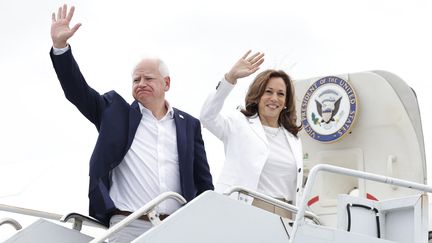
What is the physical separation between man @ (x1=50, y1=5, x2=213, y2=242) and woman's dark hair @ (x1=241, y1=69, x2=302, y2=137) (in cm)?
73

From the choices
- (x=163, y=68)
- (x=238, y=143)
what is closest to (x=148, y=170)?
(x=163, y=68)

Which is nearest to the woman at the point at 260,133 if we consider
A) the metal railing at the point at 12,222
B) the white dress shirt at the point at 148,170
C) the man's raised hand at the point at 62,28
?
the white dress shirt at the point at 148,170

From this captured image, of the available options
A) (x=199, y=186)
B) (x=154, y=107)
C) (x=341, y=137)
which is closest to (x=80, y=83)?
(x=154, y=107)

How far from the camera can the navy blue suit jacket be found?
4723 millimetres

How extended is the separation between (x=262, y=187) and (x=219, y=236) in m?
1.18

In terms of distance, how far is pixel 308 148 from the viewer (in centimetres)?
888

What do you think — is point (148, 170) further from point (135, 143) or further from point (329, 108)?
point (329, 108)

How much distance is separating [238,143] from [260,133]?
0.19 m

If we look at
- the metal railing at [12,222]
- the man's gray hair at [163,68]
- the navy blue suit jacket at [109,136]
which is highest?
the man's gray hair at [163,68]

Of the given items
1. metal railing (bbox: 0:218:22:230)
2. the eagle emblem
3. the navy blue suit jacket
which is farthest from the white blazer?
the eagle emblem

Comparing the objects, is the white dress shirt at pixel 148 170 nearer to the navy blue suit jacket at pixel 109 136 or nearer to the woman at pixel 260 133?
the navy blue suit jacket at pixel 109 136

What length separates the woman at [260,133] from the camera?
5.35 metres

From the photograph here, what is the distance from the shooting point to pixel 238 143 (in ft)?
18.4

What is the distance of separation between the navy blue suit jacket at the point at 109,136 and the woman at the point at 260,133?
0.30 metres
